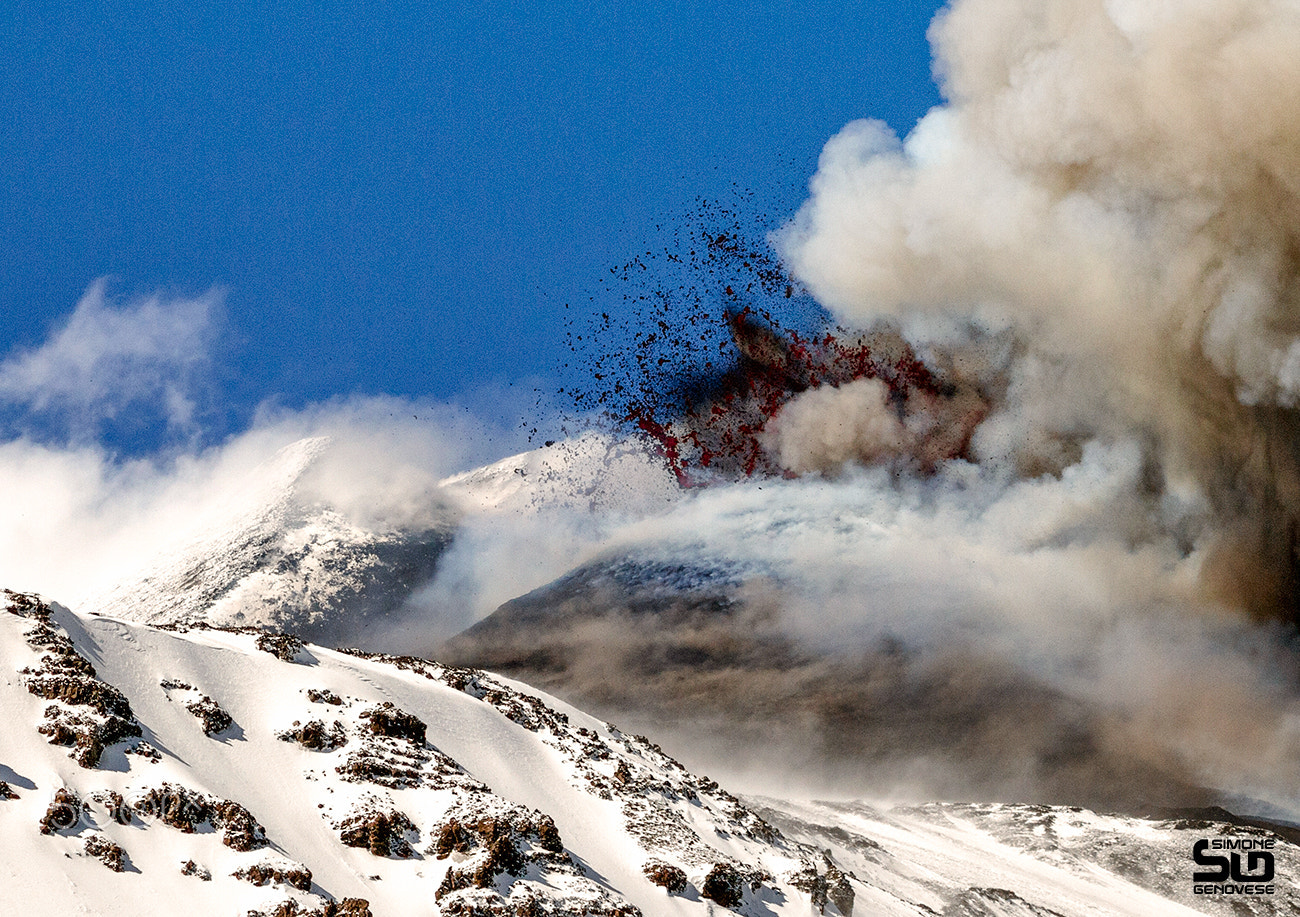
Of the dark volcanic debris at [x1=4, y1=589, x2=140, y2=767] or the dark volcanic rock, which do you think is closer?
the dark volcanic debris at [x1=4, y1=589, x2=140, y2=767]

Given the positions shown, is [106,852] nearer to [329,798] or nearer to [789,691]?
[329,798]

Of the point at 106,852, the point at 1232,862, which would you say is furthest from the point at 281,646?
the point at 1232,862

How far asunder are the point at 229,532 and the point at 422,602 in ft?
116

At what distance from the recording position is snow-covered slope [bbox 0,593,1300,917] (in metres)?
23.4

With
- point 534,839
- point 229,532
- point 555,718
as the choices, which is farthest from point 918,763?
point 229,532

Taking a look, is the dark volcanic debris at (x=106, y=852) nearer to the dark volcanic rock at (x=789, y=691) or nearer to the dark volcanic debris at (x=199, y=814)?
the dark volcanic debris at (x=199, y=814)

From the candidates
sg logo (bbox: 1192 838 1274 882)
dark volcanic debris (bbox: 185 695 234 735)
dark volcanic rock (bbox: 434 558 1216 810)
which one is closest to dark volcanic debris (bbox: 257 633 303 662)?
dark volcanic debris (bbox: 185 695 234 735)

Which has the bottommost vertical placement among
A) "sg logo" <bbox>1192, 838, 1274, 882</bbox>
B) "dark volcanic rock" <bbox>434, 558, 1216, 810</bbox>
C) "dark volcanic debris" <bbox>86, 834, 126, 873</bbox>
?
"dark volcanic debris" <bbox>86, 834, 126, 873</bbox>

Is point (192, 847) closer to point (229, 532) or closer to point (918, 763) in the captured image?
point (918, 763)

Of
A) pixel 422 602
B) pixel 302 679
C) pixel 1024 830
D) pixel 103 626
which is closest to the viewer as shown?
pixel 103 626

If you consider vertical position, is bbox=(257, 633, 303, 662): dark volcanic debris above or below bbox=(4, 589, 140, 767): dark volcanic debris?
above

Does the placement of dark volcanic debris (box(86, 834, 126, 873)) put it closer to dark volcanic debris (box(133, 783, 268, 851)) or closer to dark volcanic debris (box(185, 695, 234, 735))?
dark volcanic debris (box(133, 783, 268, 851))

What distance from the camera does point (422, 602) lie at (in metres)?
165

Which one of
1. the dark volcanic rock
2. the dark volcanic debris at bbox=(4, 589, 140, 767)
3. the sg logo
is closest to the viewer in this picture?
the dark volcanic debris at bbox=(4, 589, 140, 767)
